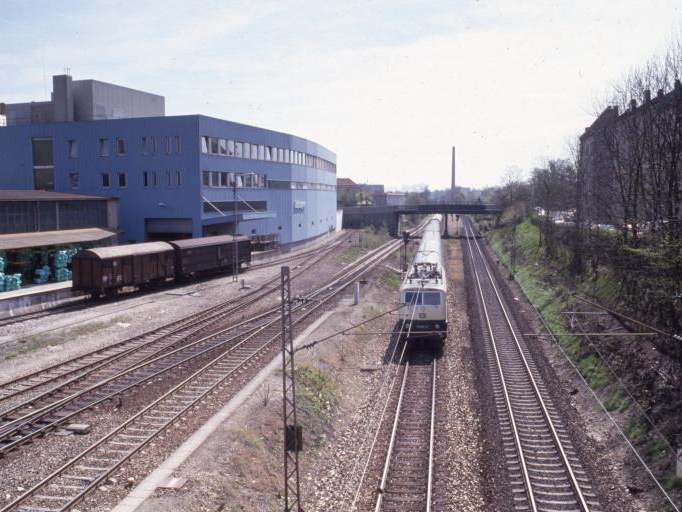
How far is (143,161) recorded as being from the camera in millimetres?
45625

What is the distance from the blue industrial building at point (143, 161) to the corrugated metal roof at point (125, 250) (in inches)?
259

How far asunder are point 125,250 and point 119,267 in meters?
1.19

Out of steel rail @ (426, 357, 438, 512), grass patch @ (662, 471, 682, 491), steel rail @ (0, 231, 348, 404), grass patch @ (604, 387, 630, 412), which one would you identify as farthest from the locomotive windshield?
grass patch @ (662, 471, 682, 491)

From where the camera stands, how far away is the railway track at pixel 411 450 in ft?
40.1

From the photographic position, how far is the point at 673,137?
22922 mm

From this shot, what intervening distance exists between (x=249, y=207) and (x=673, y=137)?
119ft

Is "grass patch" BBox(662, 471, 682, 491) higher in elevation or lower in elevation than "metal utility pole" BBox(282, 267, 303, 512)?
lower

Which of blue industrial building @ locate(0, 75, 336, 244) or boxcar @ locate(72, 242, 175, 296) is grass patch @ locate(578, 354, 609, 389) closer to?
boxcar @ locate(72, 242, 175, 296)

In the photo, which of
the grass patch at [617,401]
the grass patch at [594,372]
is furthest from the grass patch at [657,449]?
the grass patch at [594,372]

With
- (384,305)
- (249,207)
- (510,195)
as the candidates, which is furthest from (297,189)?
(510,195)

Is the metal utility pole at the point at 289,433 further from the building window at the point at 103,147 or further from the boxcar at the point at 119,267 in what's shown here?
the building window at the point at 103,147

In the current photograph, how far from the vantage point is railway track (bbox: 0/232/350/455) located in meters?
14.1

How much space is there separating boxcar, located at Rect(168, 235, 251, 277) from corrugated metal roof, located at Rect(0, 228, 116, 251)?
621 cm

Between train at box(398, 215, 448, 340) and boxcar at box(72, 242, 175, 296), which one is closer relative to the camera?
train at box(398, 215, 448, 340)
